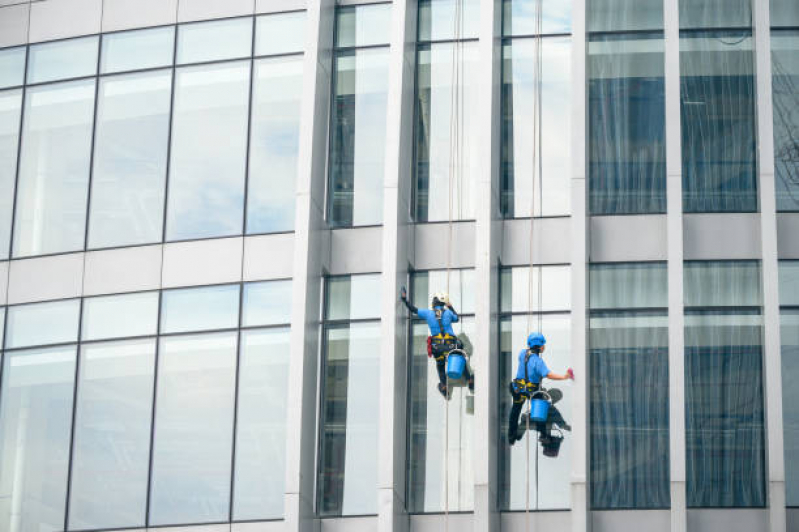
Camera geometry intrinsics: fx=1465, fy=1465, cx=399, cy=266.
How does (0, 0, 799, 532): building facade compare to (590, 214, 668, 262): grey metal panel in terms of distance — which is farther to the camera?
(590, 214, 668, 262): grey metal panel

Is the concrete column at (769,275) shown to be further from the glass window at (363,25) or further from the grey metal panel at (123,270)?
the grey metal panel at (123,270)

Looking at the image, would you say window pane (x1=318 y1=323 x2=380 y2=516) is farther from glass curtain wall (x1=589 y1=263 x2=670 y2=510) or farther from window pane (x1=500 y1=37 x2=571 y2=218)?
glass curtain wall (x1=589 y1=263 x2=670 y2=510)

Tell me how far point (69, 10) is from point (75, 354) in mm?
7690

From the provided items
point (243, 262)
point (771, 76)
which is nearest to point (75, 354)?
point (243, 262)

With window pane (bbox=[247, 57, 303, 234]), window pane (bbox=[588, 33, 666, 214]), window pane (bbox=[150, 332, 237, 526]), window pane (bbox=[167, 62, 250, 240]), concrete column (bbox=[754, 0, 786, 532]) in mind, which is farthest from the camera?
window pane (bbox=[167, 62, 250, 240])

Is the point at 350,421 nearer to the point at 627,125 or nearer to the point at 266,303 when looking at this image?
the point at 266,303

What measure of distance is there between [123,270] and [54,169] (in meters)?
3.20

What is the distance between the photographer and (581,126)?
27016mm

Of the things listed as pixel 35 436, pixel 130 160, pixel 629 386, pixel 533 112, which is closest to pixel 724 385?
pixel 629 386

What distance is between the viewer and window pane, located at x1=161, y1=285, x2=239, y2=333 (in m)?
28.5

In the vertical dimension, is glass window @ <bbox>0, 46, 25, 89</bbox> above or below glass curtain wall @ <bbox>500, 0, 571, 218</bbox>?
above

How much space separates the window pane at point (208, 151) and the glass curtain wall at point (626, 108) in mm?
7079

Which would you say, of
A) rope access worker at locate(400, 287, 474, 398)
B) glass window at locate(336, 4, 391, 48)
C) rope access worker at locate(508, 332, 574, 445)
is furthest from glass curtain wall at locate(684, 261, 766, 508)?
glass window at locate(336, 4, 391, 48)

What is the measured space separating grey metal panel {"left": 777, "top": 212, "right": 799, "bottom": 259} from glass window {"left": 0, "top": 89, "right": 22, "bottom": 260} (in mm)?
15541
